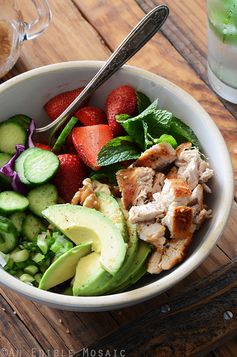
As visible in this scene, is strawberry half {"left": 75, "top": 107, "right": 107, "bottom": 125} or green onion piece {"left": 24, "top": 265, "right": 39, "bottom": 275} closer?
green onion piece {"left": 24, "top": 265, "right": 39, "bottom": 275}

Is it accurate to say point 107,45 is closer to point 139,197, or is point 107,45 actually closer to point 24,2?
point 24,2

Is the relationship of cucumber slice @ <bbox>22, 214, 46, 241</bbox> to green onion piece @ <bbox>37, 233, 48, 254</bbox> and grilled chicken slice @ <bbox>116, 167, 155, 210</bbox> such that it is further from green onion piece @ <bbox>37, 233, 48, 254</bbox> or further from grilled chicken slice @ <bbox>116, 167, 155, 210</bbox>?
grilled chicken slice @ <bbox>116, 167, 155, 210</bbox>

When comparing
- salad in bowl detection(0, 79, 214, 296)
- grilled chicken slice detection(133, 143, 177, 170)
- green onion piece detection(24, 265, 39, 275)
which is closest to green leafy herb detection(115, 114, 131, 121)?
salad in bowl detection(0, 79, 214, 296)

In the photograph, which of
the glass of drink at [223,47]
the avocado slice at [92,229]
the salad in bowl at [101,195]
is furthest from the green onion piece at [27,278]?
the glass of drink at [223,47]

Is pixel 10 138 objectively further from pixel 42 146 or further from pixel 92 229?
pixel 92 229

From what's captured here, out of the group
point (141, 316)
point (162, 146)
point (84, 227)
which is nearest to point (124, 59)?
point (162, 146)

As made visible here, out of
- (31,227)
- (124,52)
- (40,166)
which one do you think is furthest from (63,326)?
(124,52)

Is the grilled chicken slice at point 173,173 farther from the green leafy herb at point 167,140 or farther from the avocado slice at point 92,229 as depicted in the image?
the avocado slice at point 92,229
